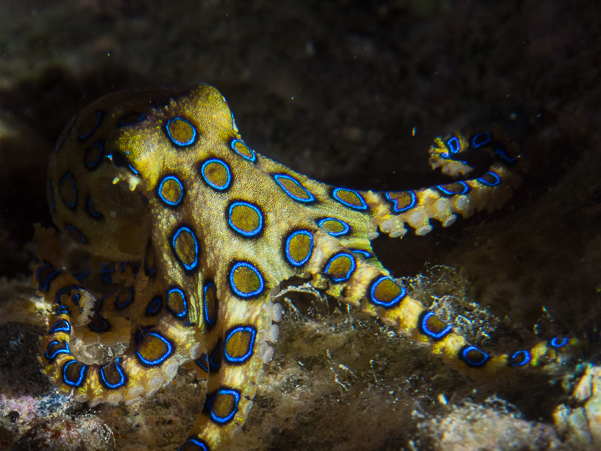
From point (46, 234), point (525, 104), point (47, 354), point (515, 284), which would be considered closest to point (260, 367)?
point (47, 354)

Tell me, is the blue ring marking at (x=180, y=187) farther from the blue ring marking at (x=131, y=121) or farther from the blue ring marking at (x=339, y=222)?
the blue ring marking at (x=339, y=222)

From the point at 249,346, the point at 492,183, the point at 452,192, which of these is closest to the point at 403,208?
the point at 452,192

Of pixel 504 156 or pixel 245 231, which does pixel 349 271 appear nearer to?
pixel 245 231

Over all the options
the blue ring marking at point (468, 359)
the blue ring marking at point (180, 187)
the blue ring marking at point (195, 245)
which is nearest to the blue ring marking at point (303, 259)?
the blue ring marking at point (195, 245)

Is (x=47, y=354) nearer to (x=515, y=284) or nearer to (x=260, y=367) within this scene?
(x=260, y=367)

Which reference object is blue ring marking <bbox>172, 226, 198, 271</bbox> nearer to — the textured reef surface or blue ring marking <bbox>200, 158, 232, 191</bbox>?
blue ring marking <bbox>200, 158, 232, 191</bbox>
